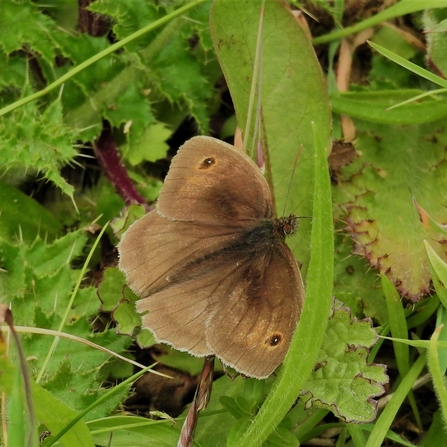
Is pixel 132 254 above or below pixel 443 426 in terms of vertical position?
above

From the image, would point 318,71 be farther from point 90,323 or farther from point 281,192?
point 90,323

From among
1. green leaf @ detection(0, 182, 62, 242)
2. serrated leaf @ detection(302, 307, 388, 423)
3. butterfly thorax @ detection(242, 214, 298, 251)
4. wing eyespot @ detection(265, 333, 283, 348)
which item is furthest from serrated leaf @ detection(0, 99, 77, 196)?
serrated leaf @ detection(302, 307, 388, 423)

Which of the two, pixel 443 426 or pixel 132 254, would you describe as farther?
pixel 443 426

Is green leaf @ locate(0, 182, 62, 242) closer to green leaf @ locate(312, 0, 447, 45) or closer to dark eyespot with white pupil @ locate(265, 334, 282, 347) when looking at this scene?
dark eyespot with white pupil @ locate(265, 334, 282, 347)

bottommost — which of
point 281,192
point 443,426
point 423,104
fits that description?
point 443,426

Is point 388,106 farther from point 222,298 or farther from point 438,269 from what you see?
point 222,298

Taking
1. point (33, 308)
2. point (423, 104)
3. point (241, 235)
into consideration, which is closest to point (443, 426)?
point (241, 235)
